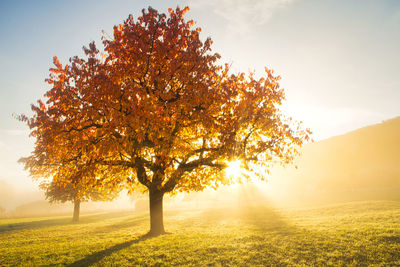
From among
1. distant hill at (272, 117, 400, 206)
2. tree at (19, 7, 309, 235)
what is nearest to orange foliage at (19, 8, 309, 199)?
tree at (19, 7, 309, 235)

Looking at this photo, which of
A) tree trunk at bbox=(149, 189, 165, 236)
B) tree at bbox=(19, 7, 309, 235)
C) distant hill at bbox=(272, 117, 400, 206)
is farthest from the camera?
distant hill at bbox=(272, 117, 400, 206)

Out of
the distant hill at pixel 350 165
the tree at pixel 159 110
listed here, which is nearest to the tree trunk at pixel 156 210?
the tree at pixel 159 110

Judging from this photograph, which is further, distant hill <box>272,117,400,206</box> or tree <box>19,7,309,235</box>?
distant hill <box>272,117,400,206</box>

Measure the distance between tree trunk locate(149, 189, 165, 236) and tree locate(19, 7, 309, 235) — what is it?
1.35 meters

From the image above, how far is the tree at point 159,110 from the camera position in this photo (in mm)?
10531

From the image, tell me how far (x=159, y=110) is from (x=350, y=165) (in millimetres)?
95301

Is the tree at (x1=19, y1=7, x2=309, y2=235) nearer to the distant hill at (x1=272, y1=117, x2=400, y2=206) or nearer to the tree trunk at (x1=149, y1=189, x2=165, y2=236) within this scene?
the tree trunk at (x1=149, y1=189, x2=165, y2=236)

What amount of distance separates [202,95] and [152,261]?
824 cm

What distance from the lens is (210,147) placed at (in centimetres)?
1420

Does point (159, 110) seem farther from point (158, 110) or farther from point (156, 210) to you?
point (156, 210)

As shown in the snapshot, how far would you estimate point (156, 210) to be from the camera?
15.4 meters

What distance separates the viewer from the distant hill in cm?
6028

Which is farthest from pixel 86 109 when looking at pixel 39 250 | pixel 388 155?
pixel 388 155

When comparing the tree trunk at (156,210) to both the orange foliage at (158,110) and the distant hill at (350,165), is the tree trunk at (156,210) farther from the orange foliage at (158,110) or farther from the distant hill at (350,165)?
the distant hill at (350,165)
